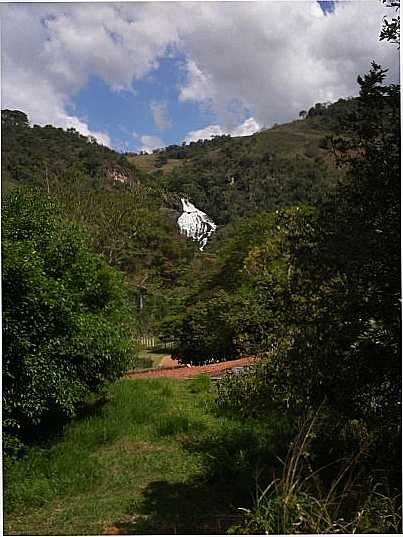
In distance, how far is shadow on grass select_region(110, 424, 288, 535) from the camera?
8.89 feet

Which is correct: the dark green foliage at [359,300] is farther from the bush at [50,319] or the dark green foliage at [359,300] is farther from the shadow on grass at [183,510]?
the bush at [50,319]

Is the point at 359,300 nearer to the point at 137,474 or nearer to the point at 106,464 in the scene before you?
the point at 137,474

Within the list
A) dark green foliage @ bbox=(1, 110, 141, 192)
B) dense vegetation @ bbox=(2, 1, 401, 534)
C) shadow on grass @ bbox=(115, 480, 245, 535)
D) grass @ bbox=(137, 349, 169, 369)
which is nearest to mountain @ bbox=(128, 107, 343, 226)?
dark green foliage @ bbox=(1, 110, 141, 192)

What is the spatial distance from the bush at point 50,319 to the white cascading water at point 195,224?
12568 millimetres

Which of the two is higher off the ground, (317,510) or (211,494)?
(317,510)

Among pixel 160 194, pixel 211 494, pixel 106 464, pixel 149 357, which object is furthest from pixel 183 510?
pixel 160 194

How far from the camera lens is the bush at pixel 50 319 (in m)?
3.48

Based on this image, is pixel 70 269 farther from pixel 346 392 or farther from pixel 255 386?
pixel 346 392

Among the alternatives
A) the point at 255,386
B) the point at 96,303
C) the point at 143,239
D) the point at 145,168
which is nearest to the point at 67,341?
the point at 96,303

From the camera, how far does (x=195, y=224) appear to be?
719 inches

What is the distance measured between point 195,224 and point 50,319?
1467 cm

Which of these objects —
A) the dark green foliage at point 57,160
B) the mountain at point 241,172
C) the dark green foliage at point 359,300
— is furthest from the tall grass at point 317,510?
the mountain at point 241,172

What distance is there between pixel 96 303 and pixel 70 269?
64 centimetres

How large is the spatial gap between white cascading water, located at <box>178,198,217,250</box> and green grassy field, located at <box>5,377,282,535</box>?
1276 centimetres
